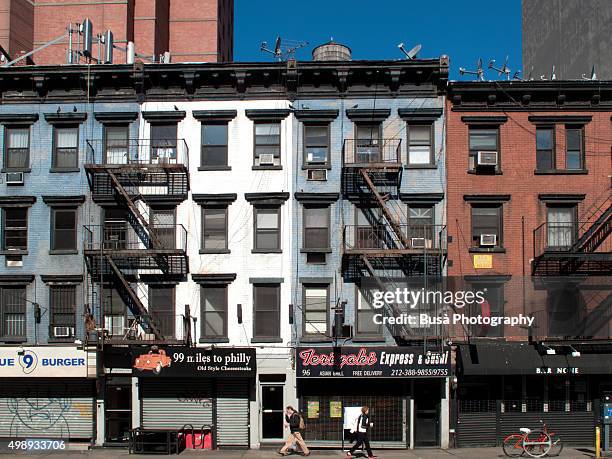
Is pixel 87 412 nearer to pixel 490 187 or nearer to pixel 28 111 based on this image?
pixel 28 111

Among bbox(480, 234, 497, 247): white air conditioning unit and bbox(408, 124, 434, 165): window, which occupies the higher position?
bbox(408, 124, 434, 165): window

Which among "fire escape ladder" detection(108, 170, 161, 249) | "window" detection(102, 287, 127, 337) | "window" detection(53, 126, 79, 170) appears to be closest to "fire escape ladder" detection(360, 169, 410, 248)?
"fire escape ladder" detection(108, 170, 161, 249)

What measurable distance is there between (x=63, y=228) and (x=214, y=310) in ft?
19.7

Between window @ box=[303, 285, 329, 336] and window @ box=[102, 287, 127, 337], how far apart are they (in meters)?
6.26

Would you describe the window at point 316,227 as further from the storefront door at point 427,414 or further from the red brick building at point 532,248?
the storefront door at point 427,414

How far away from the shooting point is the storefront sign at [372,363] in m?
24.1

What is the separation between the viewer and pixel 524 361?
24.0m

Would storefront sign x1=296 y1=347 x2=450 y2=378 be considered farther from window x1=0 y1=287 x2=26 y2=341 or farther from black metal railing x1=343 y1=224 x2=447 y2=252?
window x1=0 y1=287 x2=26 y2=341

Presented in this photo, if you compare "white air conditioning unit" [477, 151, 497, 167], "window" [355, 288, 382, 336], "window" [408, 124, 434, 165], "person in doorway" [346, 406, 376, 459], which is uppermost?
"window" [408, 124, 434, 165]

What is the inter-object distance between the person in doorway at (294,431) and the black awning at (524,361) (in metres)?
5.60

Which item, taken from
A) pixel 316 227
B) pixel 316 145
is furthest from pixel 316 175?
pixel 316 227

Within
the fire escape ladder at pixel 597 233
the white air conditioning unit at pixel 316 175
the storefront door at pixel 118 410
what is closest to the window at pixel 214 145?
the white air conditioning unit at pixel 316 175

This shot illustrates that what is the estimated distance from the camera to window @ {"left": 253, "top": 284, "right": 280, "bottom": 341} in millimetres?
25156

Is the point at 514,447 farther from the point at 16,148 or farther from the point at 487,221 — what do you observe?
the point at 16,148
